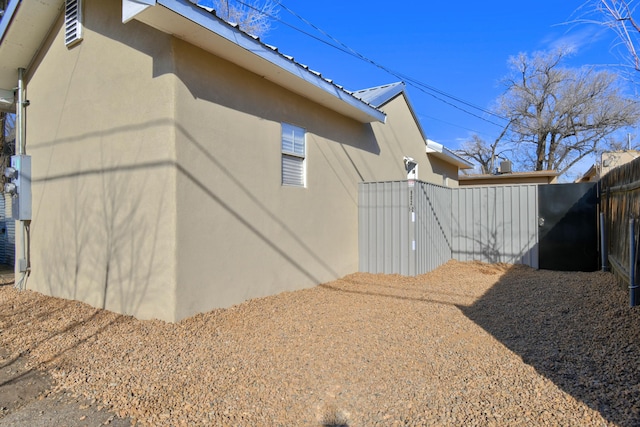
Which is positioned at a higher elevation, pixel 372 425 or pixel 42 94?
pixel 42 94

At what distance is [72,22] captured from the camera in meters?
6.04

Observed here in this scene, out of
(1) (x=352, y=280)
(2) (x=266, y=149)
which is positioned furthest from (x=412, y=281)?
(2) (x=266, y=149)

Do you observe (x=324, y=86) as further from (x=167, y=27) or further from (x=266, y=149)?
(x=167, y=27)

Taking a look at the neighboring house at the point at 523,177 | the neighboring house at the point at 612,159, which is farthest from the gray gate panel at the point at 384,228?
the neighboring house at the point at 612,159

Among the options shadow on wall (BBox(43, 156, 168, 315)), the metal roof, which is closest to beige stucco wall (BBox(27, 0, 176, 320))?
shadow on wall (BBox(43, 156, 168, 315))

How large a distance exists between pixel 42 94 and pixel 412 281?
762 cm

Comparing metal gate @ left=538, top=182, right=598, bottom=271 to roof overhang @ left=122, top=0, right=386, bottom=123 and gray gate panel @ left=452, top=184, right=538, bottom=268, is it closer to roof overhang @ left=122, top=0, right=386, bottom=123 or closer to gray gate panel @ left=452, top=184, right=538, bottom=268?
gray gate panel @ left=452, top=184, right=538, bottom=268

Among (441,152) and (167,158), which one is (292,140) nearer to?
(167,158)

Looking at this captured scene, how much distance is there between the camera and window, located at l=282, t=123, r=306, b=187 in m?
6.58

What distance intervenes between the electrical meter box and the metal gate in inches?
419

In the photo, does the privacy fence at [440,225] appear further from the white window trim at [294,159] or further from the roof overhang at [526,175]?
the roof overhang at [526,175]

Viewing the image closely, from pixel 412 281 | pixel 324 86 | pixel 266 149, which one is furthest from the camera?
pixel 412 281

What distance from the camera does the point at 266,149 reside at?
6.09 meters

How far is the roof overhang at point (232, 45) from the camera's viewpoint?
13.5ft
